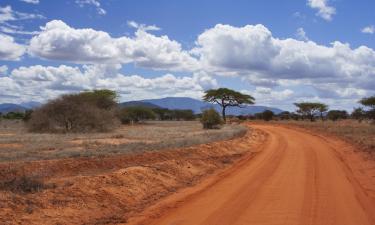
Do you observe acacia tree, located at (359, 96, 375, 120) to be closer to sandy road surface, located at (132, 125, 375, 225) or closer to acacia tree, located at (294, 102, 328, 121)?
acacia tree, located at (294, 102, 328, 121)

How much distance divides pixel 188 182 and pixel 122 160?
3.50 meters

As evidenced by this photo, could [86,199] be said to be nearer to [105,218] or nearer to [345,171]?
[105,218]

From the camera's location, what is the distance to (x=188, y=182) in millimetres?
15664

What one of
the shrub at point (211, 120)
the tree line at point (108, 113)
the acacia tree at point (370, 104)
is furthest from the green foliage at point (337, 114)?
the shrub at point (211, 120)

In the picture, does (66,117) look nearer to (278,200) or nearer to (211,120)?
(211,120)

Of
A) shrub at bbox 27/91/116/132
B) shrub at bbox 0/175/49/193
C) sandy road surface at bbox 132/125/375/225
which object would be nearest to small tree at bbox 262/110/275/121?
shrub at bbox 27/91/116/132

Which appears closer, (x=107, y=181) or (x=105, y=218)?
(x=105, y=218)

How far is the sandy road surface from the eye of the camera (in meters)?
9.60

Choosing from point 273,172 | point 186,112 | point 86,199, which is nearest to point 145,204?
point 86,199

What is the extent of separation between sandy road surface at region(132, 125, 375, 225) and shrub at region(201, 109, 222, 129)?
41278 mm

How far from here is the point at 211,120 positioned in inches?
2343

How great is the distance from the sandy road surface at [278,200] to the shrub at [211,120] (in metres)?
41.3

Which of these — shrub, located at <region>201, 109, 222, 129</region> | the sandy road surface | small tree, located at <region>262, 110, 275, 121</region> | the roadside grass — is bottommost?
the sandy road surface

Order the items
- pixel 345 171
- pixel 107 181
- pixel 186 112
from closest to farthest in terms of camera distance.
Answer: pixel 107 181
pixel 345 171
pixel 186 112
